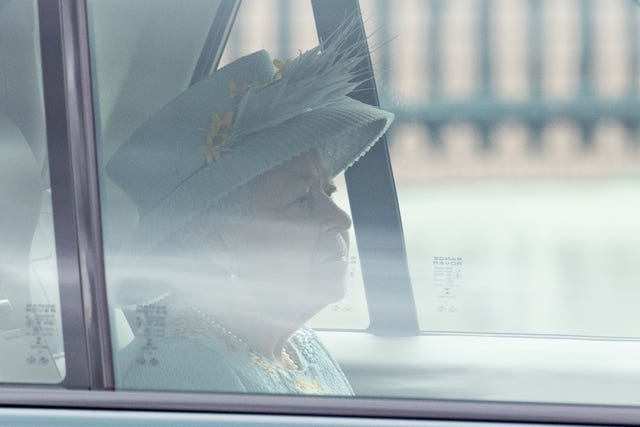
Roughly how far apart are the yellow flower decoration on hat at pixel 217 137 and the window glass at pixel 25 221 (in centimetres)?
28

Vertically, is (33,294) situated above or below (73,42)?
below

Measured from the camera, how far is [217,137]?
2.16 meters

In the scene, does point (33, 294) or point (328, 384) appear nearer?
point (33, 294)

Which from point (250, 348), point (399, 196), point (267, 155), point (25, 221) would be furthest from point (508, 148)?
point (25, 221)

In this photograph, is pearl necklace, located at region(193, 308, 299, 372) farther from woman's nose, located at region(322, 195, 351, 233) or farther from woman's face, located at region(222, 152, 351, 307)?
woman's nose, located at region(322, 195, 351, 233)

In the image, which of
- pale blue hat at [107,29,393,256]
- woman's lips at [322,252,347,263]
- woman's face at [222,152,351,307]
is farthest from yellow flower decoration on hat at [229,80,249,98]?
woman's lips at [322,252,347,263]

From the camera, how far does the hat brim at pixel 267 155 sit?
211cm

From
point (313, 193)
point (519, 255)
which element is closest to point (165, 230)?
point (313, 193)

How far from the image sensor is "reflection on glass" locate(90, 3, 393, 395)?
207 cm

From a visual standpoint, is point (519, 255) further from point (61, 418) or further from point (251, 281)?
point (61, 418)

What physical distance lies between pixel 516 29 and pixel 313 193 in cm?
46

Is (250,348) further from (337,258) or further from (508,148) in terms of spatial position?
(508,148)

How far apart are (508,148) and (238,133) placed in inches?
18.5

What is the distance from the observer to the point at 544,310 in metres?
2.19
